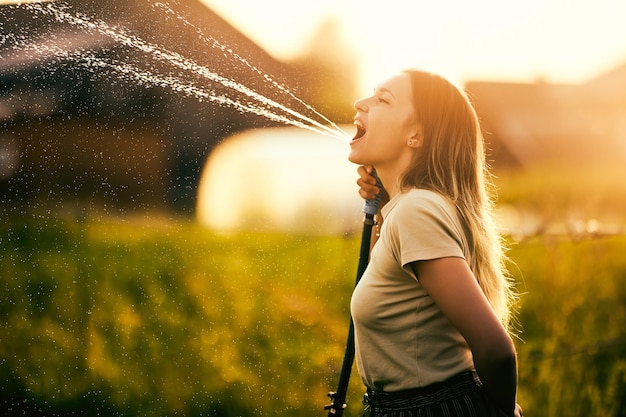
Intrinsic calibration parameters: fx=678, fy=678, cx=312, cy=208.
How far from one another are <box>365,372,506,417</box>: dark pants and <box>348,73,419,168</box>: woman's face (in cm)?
55

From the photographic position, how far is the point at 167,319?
2.79 metres

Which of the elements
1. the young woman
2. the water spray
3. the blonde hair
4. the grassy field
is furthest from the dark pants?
the grassy field

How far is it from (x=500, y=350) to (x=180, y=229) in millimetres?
1753

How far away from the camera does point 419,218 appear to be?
4.63 feet

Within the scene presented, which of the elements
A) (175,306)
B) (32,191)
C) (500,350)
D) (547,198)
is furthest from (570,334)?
(32,191)

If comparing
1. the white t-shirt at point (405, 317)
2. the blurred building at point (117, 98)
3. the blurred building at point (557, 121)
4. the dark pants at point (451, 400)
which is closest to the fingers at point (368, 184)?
the white t-shirt at point (405, 317)

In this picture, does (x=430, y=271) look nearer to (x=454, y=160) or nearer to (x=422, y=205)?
(x=422, y=205)

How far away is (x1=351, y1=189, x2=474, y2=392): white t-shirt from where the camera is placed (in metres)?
1.45

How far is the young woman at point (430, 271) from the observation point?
4.52ft

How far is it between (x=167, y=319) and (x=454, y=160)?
1.58m

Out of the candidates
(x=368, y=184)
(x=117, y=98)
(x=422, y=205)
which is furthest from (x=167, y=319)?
(x=422, y=205)

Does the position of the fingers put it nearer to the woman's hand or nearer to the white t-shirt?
the woman's hand

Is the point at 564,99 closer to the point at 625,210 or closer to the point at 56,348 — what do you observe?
the point at 625,210

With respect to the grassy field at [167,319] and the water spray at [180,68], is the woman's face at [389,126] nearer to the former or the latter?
the water spray at [180,68]
